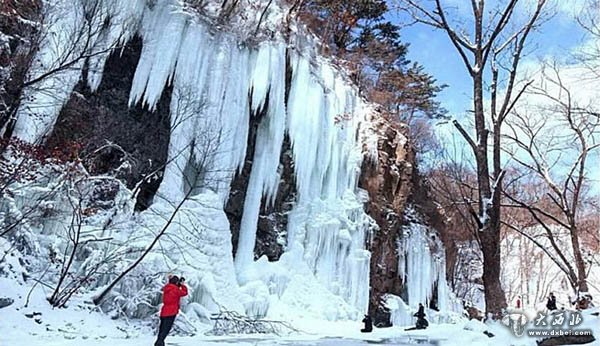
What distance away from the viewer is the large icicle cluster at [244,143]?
10.6 m

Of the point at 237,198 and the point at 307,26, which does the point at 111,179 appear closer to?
the point at 237,198

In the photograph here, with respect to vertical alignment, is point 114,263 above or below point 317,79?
below

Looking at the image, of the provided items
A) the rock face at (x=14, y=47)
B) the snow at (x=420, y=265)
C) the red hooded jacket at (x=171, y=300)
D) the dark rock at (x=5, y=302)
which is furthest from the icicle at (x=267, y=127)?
the red hooded jacket at (x=171, y=300)

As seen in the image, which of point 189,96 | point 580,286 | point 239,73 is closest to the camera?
point 580,286

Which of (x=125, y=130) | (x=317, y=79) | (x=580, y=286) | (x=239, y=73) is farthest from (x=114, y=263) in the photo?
(x=580, y=286)

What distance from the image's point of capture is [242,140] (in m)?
12.3

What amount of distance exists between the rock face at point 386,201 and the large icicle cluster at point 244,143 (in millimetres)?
940

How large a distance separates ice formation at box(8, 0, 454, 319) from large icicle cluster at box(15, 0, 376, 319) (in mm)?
28

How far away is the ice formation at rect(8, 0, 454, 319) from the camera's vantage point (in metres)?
10.5

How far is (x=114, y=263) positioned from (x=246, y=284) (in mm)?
3144

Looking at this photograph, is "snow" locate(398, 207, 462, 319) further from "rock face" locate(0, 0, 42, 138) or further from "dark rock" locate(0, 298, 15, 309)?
"rock face" locate(0, 0, 42, 138)

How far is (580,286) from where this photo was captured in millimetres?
10781

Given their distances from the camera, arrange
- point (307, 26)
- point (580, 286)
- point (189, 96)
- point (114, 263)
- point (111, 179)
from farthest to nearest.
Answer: point (307, 26) → point (189, 96) → point (580, 286) → point (111, 179) → point (114, 263)

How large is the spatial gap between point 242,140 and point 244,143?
10cm
